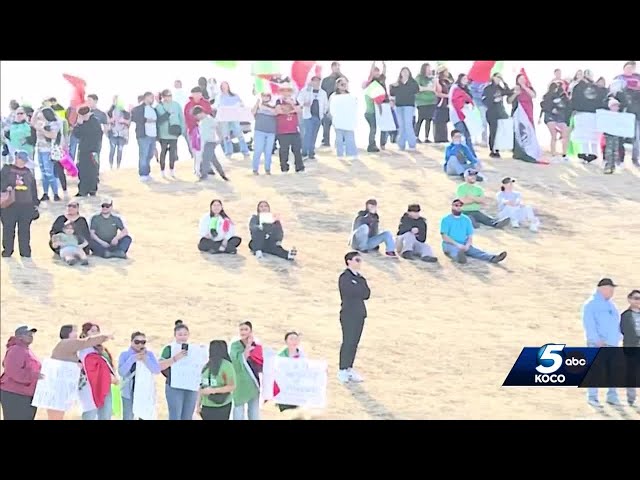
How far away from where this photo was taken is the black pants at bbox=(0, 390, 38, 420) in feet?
45.1

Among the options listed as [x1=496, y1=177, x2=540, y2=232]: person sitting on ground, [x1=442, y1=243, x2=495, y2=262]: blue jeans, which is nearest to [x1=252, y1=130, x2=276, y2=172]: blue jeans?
[x1=442, y1=243, x2=495, y2=262]: blue jeans

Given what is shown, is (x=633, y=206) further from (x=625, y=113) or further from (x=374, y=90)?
(x=374, y=90)

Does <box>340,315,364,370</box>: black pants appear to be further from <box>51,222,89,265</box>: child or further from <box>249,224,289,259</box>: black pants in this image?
<box>51,222,89,265</box>: child

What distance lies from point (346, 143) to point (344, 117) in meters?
0.49

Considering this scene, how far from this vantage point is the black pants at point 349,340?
1406cm

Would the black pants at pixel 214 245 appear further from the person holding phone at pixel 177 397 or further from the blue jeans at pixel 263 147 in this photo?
the person holding phone at pixel 177 397

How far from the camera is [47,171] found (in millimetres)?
15164

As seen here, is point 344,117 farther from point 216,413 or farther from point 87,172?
point 216,413

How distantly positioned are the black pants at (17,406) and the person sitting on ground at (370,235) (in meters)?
3.40

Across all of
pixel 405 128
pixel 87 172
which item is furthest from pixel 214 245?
pixel 405 128

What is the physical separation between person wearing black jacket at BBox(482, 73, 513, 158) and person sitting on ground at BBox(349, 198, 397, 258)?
4.84 feet

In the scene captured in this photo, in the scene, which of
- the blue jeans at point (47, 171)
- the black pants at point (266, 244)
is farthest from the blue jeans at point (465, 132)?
the blue jeans at point (47, 171)
